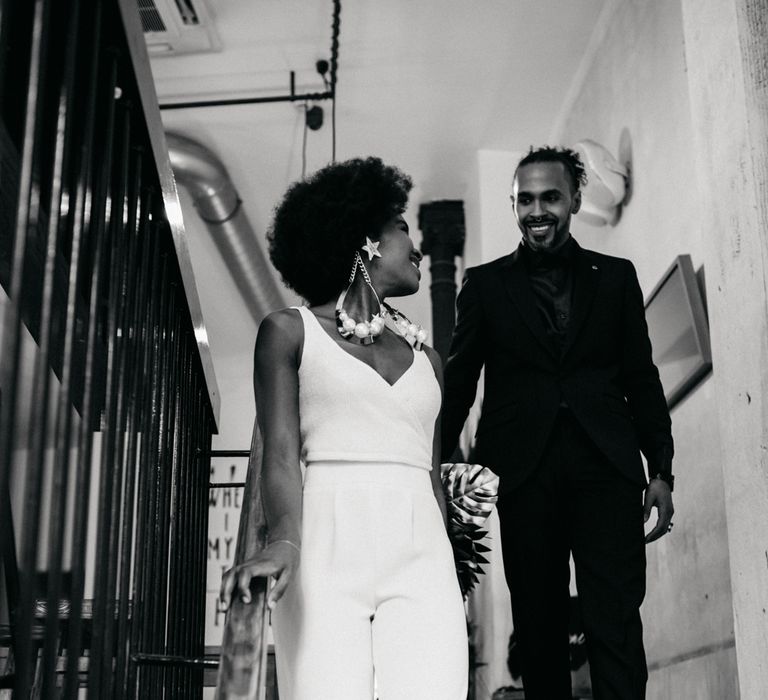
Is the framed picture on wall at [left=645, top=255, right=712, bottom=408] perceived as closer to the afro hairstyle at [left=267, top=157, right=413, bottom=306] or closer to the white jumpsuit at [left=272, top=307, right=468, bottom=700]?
the afro hairstyle at [left=267, top=157, right=413, bottom=306]

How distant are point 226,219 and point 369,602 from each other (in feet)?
23.8

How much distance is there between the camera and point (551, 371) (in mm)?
2672

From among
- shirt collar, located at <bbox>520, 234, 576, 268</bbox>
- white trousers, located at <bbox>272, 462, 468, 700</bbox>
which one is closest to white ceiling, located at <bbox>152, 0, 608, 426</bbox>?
shirt collar, located at <bbox>520, 234, 576, 268</bbox>

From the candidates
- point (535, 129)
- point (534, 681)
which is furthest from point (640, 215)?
point (534, 681)

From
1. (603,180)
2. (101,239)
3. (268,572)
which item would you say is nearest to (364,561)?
(268,572)

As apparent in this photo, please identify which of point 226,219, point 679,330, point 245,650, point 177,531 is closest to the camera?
point 245,650

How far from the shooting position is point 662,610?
15.3 ft

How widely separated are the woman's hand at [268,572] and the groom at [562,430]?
1002 mm

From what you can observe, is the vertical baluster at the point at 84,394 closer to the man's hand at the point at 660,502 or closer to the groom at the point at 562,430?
the groom at the point at 562,430

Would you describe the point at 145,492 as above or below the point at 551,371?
below

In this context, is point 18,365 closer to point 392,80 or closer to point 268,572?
point 268,572

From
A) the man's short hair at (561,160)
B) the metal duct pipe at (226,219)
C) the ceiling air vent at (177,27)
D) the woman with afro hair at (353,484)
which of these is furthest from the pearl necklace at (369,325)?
the metal duct pipe at (226,219)

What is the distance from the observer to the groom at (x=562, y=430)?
2479mm

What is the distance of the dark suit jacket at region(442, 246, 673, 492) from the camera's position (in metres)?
2.57
